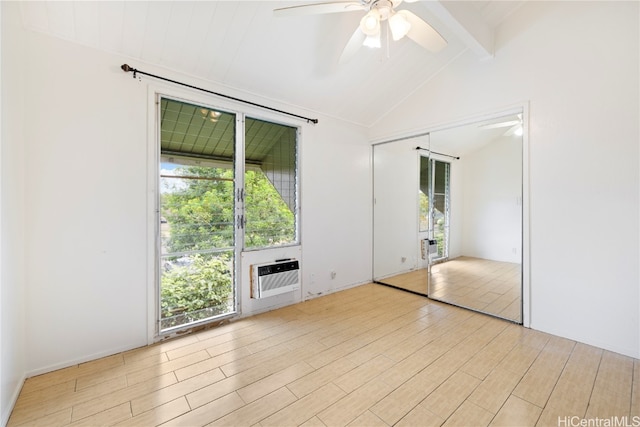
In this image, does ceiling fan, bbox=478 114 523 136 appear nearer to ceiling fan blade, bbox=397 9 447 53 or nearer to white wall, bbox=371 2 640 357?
white wall, bbox=371 2 640 357

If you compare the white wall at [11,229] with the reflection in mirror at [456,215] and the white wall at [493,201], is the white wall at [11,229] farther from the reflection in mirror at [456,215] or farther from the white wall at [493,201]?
the white wall at [493,201]

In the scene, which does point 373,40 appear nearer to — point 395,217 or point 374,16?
point 374,16

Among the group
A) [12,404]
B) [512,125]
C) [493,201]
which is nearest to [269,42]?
[512,125]

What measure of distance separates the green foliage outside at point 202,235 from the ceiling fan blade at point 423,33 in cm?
204

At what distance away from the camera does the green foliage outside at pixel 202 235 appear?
2611 mm

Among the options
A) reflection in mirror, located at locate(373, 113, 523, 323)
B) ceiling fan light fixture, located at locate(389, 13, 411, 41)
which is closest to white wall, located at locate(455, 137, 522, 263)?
reflection in mirror, located at locate(373, 113, 523, 323)

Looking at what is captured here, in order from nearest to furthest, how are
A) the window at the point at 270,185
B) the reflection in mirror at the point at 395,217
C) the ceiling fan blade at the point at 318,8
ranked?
1. the ceiling fan blade at the point at 318,8
2. the window at the point at 270,185
3. the reflection in mirror at the point at 395,217

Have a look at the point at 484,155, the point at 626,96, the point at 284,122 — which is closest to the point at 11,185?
the point at 284,122

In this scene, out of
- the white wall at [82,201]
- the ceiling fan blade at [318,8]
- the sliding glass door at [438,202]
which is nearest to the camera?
the ceiling fan blade at [318,8]

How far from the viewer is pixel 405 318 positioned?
3031mm

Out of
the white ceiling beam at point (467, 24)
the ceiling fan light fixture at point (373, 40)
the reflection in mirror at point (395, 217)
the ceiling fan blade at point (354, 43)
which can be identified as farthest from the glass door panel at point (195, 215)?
the reflection in mirror at point (395, 217)

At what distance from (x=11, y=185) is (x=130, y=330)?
1392 millimetres

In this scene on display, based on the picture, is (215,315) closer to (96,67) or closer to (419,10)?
(96,67)

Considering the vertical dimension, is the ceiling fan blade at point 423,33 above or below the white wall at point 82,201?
above
